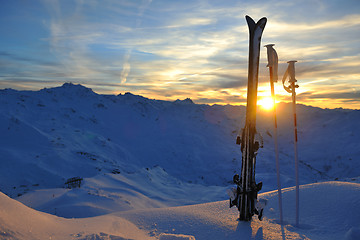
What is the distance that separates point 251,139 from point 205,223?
1526mm

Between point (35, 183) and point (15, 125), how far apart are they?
6.56 m

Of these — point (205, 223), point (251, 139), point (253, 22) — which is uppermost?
point (253, 22)

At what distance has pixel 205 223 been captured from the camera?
4.10m

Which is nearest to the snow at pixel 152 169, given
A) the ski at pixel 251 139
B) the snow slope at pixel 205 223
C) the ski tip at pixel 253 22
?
the snow slope at pixel 205 223

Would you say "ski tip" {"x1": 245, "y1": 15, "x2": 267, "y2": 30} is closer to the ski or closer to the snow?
the ski

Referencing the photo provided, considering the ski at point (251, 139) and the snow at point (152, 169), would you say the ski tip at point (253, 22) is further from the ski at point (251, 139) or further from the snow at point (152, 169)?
the snow at point (152, 169)

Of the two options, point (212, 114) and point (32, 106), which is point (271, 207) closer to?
point (32, 106)

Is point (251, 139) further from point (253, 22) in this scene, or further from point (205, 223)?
point (253, 22)

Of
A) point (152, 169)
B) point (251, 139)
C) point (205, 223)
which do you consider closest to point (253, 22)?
point (251, 139)

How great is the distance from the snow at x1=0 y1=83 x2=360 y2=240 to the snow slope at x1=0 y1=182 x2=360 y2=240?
0.05ft

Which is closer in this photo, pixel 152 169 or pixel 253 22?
pixel 253 22

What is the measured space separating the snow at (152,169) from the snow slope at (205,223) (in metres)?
0.02

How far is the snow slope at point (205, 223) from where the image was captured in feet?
9.90

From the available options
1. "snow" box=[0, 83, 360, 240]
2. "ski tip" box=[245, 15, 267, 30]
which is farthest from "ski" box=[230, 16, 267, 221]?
"snow" box=[0, 83, 360, 240]
